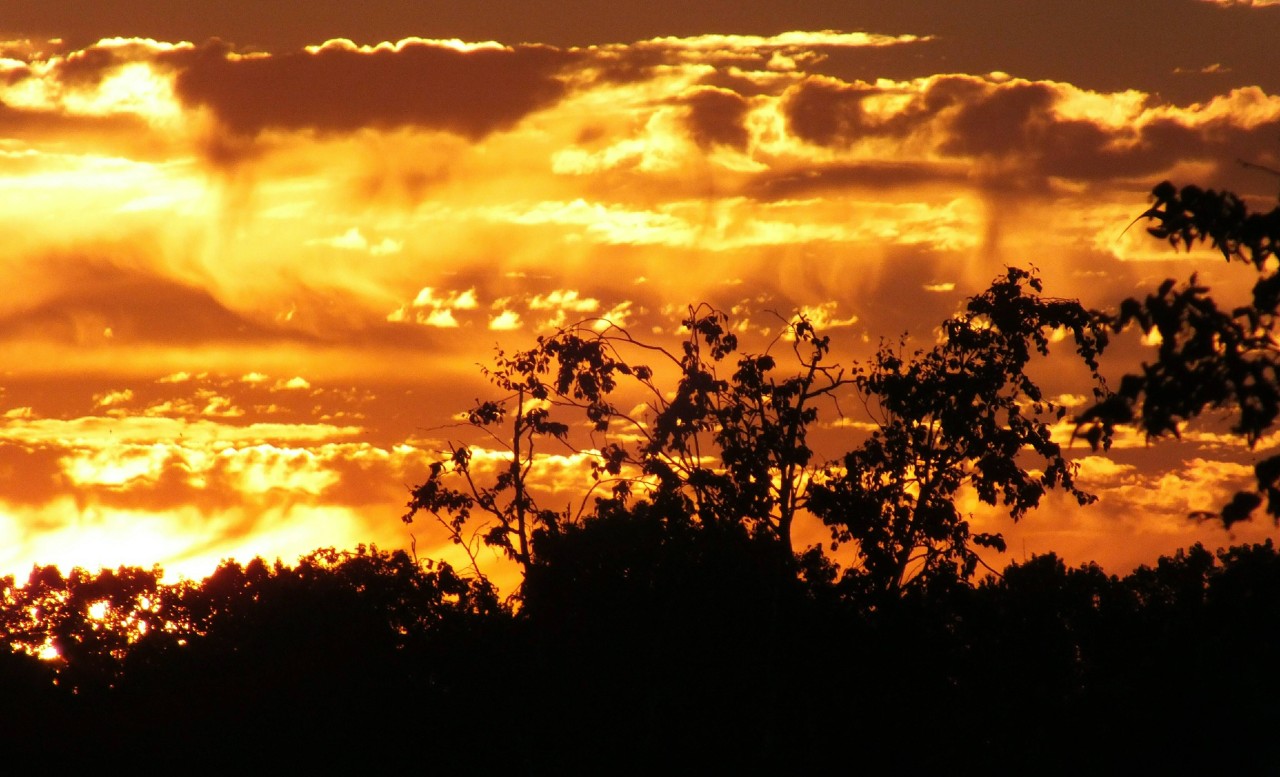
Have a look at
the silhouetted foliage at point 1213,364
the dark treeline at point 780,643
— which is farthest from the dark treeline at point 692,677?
the silhouetted foliage at point 1213,364

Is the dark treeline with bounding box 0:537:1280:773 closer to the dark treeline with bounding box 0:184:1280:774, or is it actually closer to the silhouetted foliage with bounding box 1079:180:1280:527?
the dark treeline with bounding box 0:184:1280:774

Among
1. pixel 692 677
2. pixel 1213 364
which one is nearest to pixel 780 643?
pixel 692 677

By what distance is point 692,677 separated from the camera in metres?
35.4

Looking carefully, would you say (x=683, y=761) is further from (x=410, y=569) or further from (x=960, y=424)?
(x=410, y=569)

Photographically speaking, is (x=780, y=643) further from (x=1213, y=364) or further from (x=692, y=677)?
(x=1213, y=364)

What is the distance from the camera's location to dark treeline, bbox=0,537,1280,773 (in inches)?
1380

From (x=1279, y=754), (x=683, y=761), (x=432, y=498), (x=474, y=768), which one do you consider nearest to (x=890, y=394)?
(x=683, y=761)

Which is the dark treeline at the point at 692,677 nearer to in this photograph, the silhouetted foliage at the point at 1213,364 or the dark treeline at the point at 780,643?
the dark treeline at the point at 780,643

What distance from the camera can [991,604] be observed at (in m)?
41.4

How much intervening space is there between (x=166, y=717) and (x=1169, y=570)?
1405 inches

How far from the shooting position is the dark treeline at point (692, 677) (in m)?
35.1

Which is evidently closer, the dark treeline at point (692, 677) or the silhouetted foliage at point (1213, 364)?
the silhouetted foliage at point (1213, 364)

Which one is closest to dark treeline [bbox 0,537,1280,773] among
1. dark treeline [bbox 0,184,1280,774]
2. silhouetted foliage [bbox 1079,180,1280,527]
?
dark treeline [bbox 0,184,1280,774]

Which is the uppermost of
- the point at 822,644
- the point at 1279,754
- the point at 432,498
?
the point at 432,498
